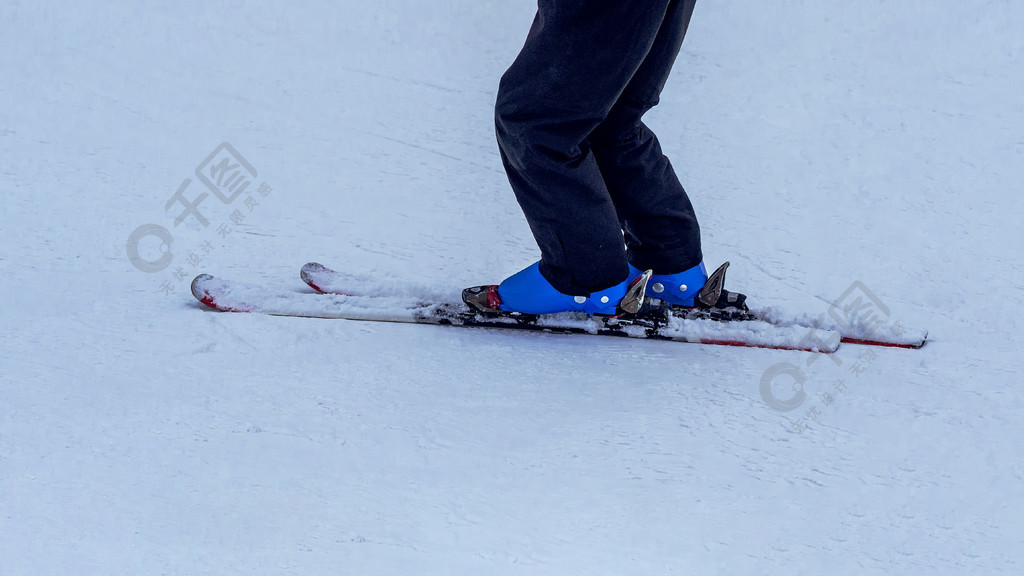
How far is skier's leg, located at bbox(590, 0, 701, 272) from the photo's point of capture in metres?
1.57

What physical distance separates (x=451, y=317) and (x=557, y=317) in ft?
0.82

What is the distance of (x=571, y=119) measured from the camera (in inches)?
56.3

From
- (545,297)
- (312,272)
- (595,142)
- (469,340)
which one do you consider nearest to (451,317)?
(469,340)

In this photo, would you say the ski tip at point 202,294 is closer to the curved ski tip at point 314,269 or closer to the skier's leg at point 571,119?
the curved ski tip at point 314,269

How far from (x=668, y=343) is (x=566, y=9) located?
0.80 metres

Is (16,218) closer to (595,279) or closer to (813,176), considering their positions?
(595,279)

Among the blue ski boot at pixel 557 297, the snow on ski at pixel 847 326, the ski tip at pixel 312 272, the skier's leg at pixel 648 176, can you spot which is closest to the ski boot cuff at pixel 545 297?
the blue ski boot at pixel 557 297

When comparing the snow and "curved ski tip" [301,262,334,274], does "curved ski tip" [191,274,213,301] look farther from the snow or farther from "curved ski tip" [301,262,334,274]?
"curved ski tip" [301,262,334,274]

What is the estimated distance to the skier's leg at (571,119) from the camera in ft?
4.42

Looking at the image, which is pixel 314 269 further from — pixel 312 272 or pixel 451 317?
pixel 451 317

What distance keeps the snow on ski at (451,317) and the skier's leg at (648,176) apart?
16 cm

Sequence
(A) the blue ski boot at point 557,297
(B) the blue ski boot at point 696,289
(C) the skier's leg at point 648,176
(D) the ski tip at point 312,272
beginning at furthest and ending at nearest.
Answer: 1. (D) the ski tip at point 312,272
2. (B) the blue ski boot at point 696,289
3. (A) the blue ski boot at point 557,297
4. (C) the skier's leg at point 648,176

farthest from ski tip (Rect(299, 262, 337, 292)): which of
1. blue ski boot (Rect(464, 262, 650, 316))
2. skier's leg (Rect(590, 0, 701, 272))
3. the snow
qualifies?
skier's leg (Rect(590, 0, 701, 272))

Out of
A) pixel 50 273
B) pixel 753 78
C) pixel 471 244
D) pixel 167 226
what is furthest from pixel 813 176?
pixel 50 273
